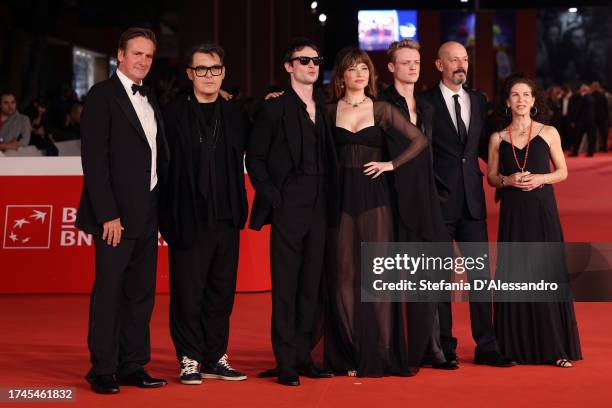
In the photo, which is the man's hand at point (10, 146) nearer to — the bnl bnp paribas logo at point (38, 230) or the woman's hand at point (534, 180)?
the bnl bnp paribas logo at point (38, 230)

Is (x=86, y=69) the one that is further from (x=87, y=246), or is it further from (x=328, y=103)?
(x=328, y=103)

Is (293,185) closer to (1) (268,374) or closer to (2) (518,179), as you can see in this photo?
(1) (268,374)

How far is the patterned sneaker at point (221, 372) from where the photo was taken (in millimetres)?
5902

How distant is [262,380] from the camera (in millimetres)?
5922

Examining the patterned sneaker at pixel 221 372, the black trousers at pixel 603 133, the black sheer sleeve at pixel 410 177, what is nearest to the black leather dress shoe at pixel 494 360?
the black sheer sleeve at pixel 410 177

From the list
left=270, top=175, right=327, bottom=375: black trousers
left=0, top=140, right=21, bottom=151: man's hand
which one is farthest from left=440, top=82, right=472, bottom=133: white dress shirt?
left=0, top=140, right=21, bottom=151: man's hand

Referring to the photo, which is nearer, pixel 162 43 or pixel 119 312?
pixel 119 312

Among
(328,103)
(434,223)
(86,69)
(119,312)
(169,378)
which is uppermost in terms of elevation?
(86,69)

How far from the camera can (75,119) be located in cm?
1411

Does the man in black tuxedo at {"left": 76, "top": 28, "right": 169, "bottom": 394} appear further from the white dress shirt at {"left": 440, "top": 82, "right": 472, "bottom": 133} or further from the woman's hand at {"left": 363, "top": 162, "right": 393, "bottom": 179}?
the white dress shirt at {"left": 440, "top": 82, "right": 472, "bottom": 133}

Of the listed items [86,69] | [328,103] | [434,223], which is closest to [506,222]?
[434,223]

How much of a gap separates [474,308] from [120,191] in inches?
81.8

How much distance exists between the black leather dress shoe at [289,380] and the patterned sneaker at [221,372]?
0.76ft

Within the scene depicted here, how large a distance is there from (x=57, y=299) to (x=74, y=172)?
101 cm
